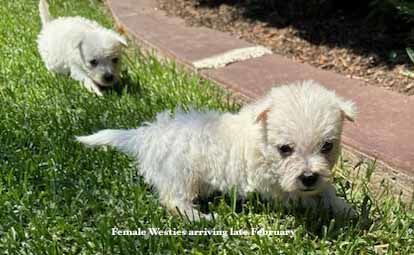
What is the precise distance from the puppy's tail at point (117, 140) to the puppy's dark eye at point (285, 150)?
83 cm

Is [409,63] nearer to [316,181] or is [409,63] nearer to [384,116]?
[384,116]

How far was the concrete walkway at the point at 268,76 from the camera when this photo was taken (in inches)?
138

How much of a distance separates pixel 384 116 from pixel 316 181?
1.25m

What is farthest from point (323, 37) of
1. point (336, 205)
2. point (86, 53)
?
point (336, 205)

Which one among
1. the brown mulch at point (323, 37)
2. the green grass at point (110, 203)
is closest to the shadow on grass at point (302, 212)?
the green grass at point (110, 203)

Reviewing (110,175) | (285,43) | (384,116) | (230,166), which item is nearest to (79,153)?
(110,175)

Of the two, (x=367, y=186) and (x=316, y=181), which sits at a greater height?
(x=316, y=181)

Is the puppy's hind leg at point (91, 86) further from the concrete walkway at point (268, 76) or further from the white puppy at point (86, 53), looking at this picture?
the concrete walkway at point (268, 76)

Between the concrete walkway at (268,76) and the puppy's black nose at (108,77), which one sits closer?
the concrete walkway at (268,76)

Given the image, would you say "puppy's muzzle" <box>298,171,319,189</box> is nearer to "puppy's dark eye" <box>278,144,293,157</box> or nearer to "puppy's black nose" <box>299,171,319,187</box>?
"puppy's black nose" <box>299,171,319,187</box>

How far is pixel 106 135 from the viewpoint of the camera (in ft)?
11.1

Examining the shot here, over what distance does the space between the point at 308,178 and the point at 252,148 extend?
14.9 inches

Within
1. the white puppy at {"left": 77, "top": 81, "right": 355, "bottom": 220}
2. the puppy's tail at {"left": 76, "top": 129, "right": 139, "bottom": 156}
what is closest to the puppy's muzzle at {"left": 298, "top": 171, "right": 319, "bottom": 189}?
the white puppy at {"left": 77, "top": 81, "right": 355, "bottom": 220}

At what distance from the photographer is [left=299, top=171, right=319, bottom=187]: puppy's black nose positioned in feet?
9.34
